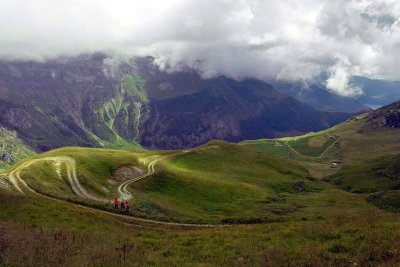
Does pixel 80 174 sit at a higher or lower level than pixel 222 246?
higher

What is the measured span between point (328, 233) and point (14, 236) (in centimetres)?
2296

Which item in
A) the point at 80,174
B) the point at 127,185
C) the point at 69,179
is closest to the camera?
the point at 69,179

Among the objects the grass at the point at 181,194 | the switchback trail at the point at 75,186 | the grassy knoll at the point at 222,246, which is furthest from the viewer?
the grass at the point at 181,194

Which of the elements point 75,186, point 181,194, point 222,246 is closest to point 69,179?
point 75,186

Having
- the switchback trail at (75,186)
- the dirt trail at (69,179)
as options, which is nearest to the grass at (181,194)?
the dirt trail at (69,179)

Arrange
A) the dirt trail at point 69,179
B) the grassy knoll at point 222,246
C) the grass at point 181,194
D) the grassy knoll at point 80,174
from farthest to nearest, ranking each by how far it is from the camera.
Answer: the grass at point 181,194, the grassy knoll at point 80,174, the dirt trail at point 69,179, the grassy knoll at point 222,246

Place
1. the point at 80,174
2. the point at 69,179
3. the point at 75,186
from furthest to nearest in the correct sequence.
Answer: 1. the point at 80,174
2. the point at 69,179
3. the point at 75,186

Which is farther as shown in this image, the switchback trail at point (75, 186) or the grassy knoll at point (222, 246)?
the switchback trail at point (75, 186)

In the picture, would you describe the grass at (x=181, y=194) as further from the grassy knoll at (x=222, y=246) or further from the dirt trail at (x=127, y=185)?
the grassy knoll at (x=222, y=246)

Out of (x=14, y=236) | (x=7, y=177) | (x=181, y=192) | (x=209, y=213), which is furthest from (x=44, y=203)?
(x=181, y=192)

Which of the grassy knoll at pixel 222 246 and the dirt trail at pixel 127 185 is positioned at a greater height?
the grassy knoll at pixel 222 246

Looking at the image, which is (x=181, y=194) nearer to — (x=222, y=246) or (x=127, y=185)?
(x=127, y=185)

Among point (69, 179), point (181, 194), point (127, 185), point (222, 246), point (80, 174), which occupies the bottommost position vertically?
point (181, 194)

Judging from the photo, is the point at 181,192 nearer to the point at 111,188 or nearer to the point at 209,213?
the point at 209,213
